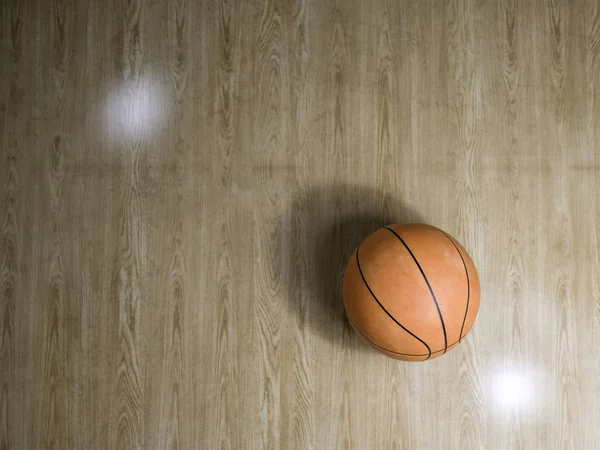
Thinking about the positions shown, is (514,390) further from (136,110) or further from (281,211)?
(136,110)

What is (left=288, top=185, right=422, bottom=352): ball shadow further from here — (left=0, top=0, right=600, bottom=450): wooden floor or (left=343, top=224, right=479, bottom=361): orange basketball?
(left=343, top=224, right=479, bottom=361): orange basketball

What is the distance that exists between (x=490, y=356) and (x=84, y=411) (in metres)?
1.59

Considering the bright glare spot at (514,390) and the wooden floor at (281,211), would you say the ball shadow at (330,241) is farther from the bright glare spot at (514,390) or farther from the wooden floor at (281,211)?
the bright glare spot at (514,390)

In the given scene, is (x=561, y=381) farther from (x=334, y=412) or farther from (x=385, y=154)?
(x=385, y=154)

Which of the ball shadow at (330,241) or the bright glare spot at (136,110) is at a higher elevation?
the bright glare spot at (136,110)

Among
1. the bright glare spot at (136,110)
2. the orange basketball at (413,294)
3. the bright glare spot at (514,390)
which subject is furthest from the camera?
the bright glare spot at (136,110)

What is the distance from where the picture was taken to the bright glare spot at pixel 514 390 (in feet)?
5.65

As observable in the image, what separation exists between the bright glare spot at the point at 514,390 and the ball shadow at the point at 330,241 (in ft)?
1.76

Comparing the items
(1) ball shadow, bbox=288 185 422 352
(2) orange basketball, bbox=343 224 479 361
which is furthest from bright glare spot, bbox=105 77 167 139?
(2) orange basketball, bbox=343 224 479 361

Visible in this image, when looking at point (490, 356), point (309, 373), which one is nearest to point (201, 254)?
point (309, 373)

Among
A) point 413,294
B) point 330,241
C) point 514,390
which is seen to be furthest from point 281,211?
point 514,390

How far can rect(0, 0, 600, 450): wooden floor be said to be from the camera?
1727 millimetres

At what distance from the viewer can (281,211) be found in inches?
70.6

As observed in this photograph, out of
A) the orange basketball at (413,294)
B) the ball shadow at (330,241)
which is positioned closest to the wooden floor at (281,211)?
the ball shadow at (330,241)
